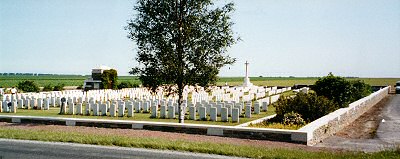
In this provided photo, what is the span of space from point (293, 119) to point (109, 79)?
93.6 feet

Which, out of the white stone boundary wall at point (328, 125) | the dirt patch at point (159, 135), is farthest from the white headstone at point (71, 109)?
the white stone boundary wall at point (328, 125)

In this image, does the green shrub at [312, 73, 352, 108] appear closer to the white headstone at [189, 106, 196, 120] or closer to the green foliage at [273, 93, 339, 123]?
the green foliage at [273, 93, 339, 123]

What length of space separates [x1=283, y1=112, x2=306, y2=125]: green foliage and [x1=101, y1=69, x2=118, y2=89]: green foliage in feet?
90.7

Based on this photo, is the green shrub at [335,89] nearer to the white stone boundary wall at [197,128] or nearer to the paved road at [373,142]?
the paved road at [373,142]

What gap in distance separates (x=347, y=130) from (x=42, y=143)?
1156 centimetres

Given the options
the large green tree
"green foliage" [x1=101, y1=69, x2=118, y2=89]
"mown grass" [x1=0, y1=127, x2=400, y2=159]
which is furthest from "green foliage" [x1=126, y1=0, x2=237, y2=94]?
"green foliage" [x1=101, y1=69, x2=118, y2=89]

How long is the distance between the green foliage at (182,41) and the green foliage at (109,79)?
24344 mm

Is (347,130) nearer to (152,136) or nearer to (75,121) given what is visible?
(152,136)

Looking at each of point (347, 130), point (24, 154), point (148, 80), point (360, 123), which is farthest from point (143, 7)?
point (360, 123)

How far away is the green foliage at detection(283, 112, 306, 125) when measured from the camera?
15.3 m

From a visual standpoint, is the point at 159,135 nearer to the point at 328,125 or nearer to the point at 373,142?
the point at 328,125

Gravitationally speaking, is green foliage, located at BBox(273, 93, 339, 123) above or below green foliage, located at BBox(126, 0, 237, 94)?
below

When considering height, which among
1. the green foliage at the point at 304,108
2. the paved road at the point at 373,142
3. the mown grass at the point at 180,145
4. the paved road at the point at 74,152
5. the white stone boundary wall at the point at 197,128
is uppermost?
the green foliage at the point at 304,108

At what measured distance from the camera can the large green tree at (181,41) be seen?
16.2m
